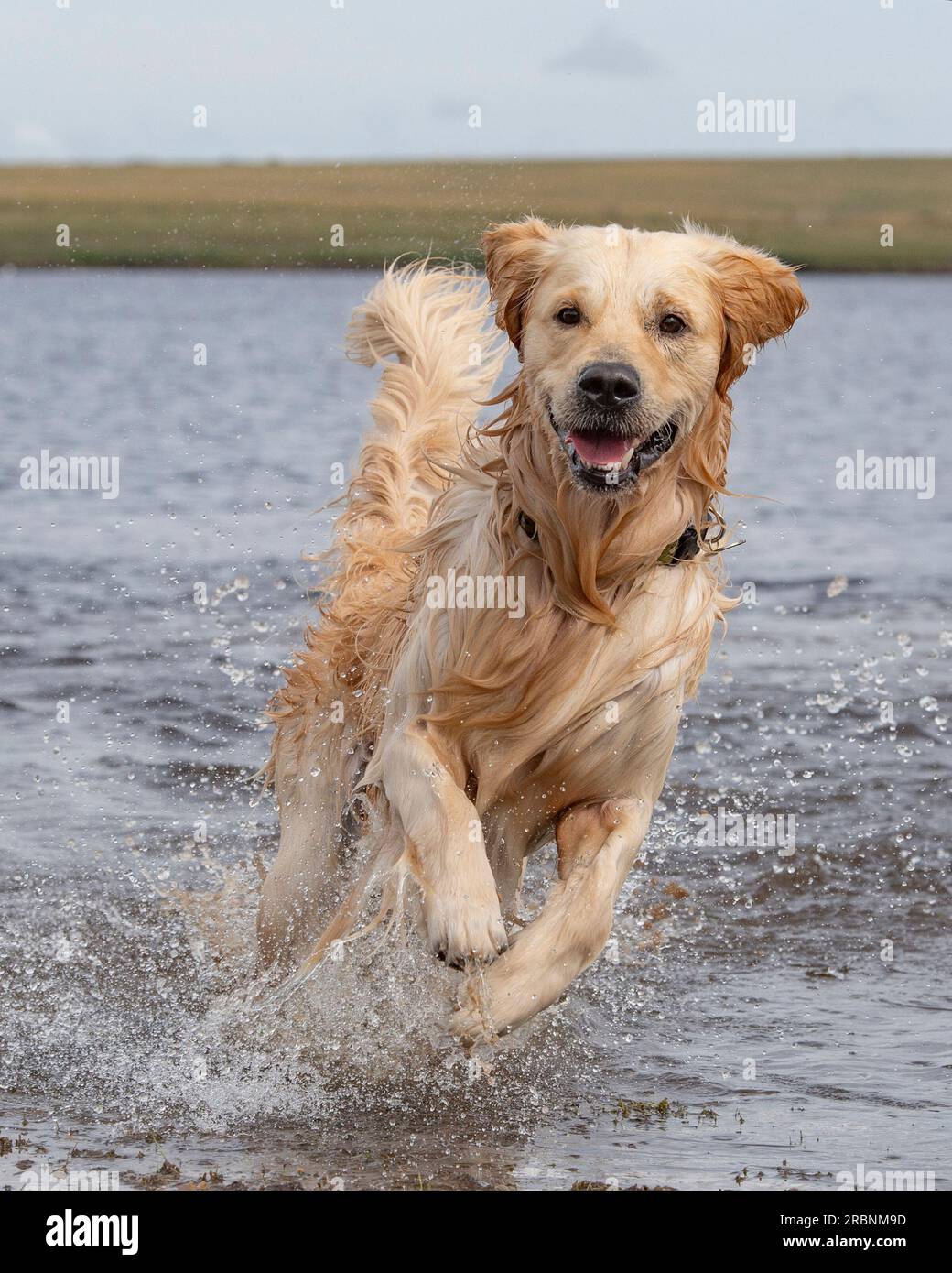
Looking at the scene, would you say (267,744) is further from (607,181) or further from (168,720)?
(607,181)

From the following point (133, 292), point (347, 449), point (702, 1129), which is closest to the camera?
point (702, 1129)

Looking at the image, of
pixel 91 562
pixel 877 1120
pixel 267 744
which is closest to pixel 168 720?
pixel 267 744

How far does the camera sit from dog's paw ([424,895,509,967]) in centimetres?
426

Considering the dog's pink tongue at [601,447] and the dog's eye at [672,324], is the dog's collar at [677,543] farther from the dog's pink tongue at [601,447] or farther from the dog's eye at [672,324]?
the dog's eye at [672,324]

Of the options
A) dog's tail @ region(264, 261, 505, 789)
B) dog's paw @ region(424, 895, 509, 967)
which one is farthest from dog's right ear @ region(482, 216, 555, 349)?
dog's paw @ region(424, 895, 509, 967)

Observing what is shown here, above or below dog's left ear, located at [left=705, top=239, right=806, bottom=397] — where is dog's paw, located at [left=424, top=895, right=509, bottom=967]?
below

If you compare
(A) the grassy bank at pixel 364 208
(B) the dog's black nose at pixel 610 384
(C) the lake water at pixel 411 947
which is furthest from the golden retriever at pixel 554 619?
(A) the grassy bank at pixel 364 208

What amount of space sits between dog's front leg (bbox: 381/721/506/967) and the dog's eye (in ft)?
4.22

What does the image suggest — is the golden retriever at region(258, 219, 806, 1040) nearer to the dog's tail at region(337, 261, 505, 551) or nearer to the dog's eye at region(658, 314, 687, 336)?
the dog's eye at region(658, 314, 687, 336)

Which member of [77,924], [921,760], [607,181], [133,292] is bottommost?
[77,924]

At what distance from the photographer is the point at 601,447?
4.35m

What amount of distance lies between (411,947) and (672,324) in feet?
6.78

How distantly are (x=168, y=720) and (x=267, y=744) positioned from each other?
0.62 metres

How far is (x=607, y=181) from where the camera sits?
69.8m
